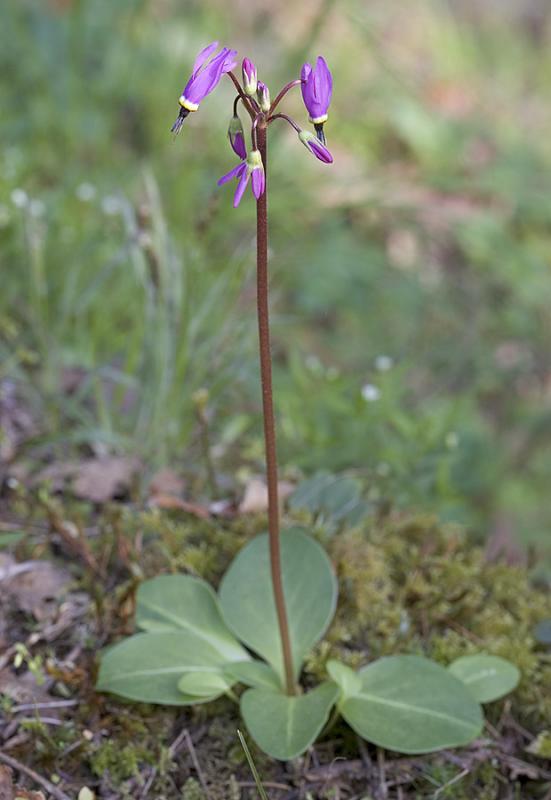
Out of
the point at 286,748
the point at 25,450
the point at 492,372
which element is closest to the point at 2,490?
the point at 25,450

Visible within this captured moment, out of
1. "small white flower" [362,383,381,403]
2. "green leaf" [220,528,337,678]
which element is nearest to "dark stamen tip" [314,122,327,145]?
"green leaf" [220,528,337,678]

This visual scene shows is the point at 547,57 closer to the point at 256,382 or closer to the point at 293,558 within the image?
the point at 256,382

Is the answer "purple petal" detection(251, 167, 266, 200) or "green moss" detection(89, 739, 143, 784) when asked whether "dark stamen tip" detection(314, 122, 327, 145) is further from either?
"green moss" detection(89, 739, 143, 784)

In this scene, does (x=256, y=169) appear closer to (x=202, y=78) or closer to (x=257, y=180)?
(x=257, y=180)

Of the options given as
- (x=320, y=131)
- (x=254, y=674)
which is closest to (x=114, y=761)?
(x=254, y=674)

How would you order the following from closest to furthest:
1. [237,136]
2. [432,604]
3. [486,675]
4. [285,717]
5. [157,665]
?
[237,136] → [285,717] → [157,665] → [486,675] → [432,604]

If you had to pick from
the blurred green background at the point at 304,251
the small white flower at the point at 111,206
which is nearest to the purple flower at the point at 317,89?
the blurred green background at the point at 304,251
